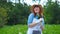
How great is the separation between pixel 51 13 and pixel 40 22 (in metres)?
14.4

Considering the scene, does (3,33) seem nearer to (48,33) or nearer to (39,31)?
(48,33)

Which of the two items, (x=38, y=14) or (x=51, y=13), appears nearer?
(x=38, y=14)

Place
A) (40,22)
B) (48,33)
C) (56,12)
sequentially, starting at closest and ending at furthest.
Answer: (40,22)
(48,33)
(56,12)

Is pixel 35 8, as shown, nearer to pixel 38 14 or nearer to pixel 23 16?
pixel 38 14

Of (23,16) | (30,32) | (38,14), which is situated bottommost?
(23,16)

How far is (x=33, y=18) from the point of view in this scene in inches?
255

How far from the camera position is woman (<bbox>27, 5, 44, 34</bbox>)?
6.45m

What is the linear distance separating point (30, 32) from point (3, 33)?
6969 mm

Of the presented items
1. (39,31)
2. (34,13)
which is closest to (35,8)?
(34,13)

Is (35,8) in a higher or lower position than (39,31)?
higher

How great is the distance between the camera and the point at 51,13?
20828 mm

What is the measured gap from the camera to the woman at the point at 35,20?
6.45 metres

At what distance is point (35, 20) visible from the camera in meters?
6.48

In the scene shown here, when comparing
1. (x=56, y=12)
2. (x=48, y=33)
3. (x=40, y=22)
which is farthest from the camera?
(x=56, y=12)
